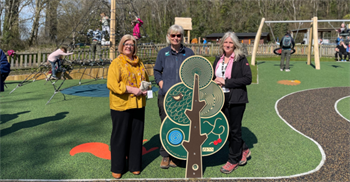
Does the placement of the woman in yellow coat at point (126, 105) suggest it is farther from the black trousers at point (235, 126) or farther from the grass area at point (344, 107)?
the grass area at point (344, 107)

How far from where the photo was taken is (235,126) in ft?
11.7

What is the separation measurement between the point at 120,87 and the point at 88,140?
6.84 ft

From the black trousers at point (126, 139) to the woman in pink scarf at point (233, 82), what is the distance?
3.64 ft

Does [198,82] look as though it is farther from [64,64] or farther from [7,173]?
[64,64]

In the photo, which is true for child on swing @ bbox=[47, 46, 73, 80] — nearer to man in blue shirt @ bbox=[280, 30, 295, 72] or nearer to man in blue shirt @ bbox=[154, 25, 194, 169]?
man in blue shirt @ bbox=[154, 25, 194, 169]

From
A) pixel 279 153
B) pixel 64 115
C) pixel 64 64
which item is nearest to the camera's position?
pixel 279 153

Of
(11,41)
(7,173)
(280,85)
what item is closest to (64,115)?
(7,173)

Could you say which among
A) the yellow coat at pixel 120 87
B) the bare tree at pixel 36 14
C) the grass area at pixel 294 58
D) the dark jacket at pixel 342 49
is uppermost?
the bare tree at pixel 36 14

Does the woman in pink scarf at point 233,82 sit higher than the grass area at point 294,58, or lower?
lower

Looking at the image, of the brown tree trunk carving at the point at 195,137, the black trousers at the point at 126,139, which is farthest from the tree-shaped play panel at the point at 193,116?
the black trousers at the point at 126,139

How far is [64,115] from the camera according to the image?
6652 millimetres

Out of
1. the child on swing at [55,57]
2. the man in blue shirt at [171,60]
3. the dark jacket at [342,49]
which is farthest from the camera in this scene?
the dark jacket at [342,49]

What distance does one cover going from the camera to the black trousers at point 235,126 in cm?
354

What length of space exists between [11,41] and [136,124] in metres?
21.4
